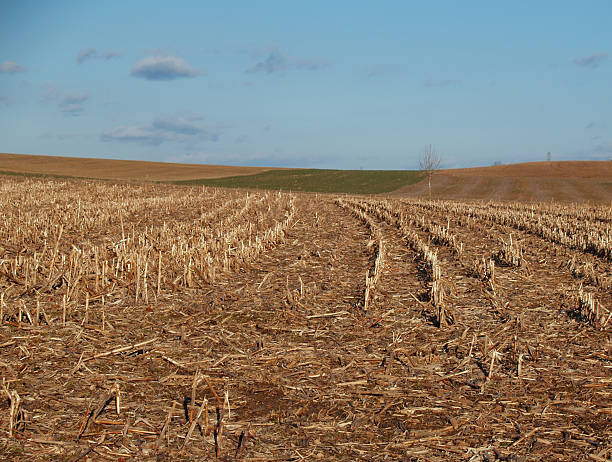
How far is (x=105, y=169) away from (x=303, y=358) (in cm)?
8397

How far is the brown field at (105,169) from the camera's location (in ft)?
249

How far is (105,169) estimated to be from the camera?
Answer: 8294cm

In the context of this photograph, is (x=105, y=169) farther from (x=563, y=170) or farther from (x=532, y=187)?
(x=563, y=170)

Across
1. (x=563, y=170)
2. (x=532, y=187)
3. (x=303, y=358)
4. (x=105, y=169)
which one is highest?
(x=105, y=169)

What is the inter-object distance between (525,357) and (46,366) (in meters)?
5.57

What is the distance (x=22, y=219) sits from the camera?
675 inches

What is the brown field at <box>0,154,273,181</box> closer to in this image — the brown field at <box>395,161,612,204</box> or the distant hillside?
the brown field at <box>395,161,612,204</box>

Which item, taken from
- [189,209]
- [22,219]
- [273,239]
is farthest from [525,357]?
[189,209]

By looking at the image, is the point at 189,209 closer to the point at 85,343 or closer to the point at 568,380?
the point at 85,343

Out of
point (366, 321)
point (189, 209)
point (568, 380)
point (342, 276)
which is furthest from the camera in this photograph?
point (189, 209)

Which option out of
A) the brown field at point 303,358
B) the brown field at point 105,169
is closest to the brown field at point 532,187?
the brown field at point 303,358

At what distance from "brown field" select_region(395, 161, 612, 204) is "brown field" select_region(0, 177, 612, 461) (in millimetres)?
32613

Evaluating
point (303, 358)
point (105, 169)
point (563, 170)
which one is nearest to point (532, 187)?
point (563, 170)

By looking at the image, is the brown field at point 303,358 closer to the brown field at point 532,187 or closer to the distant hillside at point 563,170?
the brown field at point 532,187
